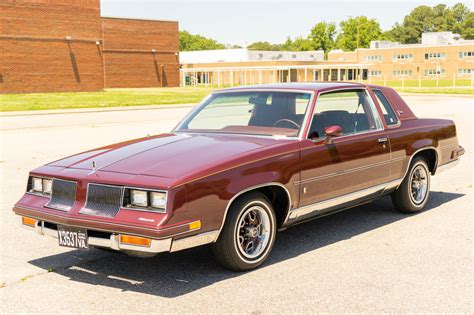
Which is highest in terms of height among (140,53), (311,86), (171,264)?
(140,53)

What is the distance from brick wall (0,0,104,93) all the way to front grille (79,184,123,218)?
1963 inches

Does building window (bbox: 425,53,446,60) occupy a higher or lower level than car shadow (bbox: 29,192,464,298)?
→ higher

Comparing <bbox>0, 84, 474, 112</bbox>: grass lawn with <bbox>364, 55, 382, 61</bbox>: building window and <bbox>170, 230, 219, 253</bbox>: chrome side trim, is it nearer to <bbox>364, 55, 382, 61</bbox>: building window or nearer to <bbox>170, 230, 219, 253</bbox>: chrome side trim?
<bbox>170, 230, 219, 253</bbox>: chrome side trim

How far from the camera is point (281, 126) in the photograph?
20.2 feet

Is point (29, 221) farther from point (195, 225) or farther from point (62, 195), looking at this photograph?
point (195, 225)

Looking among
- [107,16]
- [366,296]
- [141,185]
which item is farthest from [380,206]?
[107,16]

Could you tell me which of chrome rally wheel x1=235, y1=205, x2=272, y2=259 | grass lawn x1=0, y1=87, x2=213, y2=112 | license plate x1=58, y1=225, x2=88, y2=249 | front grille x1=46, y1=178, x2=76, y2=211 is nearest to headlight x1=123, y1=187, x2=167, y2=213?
license plate x1=58, y1=225, x2=88, y2=249

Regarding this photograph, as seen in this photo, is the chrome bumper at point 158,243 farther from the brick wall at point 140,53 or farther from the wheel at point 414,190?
the brick wall at point 140,53

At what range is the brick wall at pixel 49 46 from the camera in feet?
169

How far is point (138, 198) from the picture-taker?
482 centimetres

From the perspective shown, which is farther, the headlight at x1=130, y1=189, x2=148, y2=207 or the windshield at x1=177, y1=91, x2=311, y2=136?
the windshield at x1=177, y1=91, x2=311, y2=136

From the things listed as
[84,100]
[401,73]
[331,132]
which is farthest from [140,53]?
[331,132]

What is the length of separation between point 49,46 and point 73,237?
5198 centimetres

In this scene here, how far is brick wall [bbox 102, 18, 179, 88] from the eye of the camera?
→ 2736 inches
